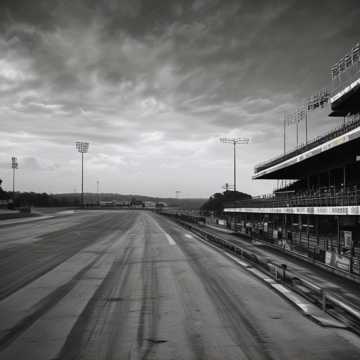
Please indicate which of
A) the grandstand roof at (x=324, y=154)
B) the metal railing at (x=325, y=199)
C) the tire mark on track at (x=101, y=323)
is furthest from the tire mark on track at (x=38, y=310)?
the grandstand roof at (x=324, y=154)

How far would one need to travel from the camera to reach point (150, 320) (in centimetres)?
915

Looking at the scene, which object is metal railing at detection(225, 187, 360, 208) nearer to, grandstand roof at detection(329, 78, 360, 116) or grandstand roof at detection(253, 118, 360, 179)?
grandstand roof at detection(253, 118, 360, 179)

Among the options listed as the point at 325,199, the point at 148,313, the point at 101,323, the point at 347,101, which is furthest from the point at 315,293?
the point at 347,101

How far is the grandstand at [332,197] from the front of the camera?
20.5 metres

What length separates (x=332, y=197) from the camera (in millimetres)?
25891

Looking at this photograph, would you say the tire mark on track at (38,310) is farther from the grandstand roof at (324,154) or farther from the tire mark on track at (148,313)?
the grandstand roof at (324,154)

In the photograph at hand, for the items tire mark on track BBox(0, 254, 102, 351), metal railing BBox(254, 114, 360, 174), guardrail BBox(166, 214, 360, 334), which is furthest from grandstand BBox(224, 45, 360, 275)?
tire mark on track BBox(0, 254, 102, 351)

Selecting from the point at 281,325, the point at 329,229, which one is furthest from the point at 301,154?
the point at 281,325

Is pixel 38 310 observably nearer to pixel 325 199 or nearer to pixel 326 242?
pixel 326 242

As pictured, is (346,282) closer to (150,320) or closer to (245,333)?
(245,333)

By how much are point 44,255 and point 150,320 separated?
13699 mm

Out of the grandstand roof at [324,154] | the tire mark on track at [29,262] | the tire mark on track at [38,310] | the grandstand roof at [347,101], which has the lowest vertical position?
the tire mark on track at [29,262]

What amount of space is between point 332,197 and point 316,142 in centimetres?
1000

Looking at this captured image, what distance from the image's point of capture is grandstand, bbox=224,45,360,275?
20.5 metres
